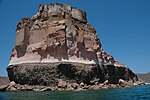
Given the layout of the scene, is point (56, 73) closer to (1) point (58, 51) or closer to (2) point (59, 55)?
(2) point (59, 55)

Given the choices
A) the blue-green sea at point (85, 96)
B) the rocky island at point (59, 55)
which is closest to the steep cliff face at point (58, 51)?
the rocky island at point (59, 55)

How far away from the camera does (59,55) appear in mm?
50375

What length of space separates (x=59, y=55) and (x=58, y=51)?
2.71ft

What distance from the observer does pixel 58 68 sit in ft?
157

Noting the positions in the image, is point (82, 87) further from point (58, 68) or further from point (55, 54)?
point (55, 54)

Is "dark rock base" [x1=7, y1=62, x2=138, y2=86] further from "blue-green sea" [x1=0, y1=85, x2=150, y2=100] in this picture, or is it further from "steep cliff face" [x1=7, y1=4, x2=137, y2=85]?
"blue-green sea" [x1=0, y1=85, x2=150, y2=100]

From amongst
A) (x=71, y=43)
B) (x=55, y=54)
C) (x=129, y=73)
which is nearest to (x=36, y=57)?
(x=55, y=54)

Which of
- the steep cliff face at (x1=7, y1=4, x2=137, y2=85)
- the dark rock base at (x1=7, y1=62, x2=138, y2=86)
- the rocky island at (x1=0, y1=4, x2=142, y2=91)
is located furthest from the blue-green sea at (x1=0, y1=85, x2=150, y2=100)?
the steep cliff face at (x1=7, y1=4, x2=137, y2=85)

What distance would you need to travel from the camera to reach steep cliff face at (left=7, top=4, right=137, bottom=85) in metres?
48.7

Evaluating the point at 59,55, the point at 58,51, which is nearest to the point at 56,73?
the point at 59,55

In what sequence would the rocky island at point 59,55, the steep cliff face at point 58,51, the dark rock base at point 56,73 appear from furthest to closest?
the steep cliff face at point 58,51
the rocky island at point 59,55
the dark rock base at point 56,73

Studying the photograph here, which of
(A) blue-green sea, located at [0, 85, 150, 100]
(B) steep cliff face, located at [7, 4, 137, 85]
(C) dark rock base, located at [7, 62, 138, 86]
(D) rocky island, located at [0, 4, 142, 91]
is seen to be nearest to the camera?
(A) blue-green sea, located at [0, 85, 150, 100]

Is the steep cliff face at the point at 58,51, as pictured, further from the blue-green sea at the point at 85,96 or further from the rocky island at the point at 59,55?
the blue-green sea at the point at 85,96

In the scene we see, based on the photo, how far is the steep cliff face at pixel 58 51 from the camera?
160ft
